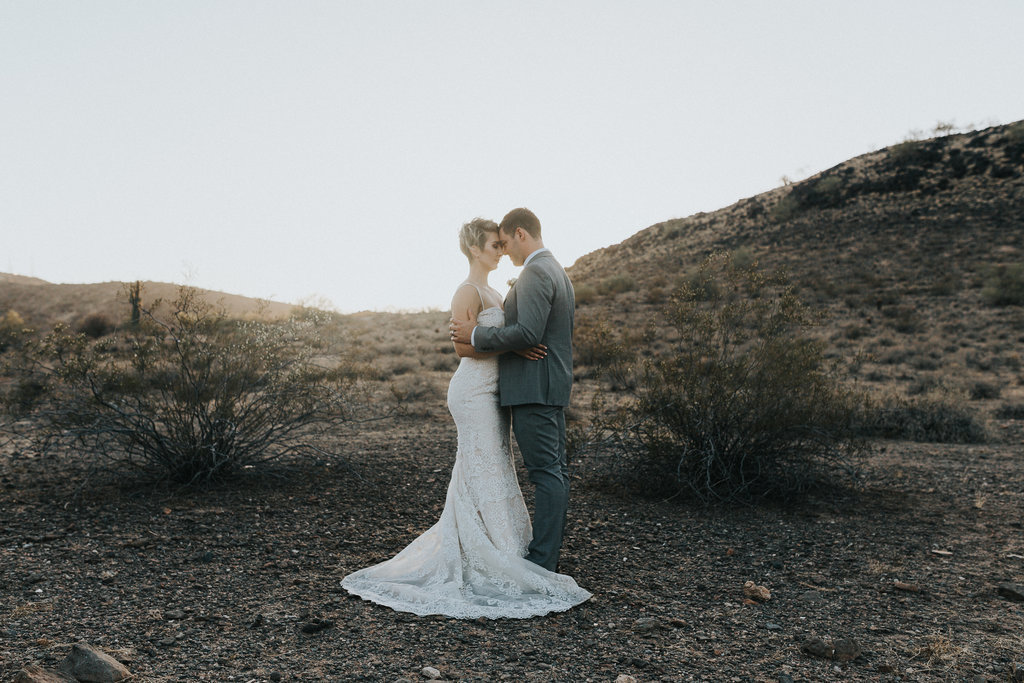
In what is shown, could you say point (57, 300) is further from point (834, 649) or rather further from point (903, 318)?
point (834, 649)

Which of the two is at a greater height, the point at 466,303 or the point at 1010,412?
the point at 466,303

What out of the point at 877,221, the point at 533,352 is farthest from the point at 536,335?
the point at 877,221

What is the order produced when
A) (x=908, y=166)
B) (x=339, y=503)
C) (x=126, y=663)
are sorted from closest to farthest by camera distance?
(x=126, y=663)
(x=339, y=503)
(x=908, y=166)

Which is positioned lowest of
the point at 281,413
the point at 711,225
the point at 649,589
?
the point at 649,589

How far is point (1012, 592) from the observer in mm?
4164

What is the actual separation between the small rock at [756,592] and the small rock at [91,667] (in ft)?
10.5

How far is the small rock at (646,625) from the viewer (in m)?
3.64

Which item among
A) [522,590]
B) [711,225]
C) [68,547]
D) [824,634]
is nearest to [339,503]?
[68,547]

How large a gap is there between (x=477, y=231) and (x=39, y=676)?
9.62 feet

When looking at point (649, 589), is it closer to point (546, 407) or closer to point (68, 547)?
point (546, 407)

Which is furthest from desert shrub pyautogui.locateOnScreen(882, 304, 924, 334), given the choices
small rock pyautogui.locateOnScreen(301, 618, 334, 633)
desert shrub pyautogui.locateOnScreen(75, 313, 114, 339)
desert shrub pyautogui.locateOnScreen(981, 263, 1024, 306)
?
desert shrub pyautogui.locateOnScreen(75, 313, 114, 339)

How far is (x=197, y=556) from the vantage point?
453 cm

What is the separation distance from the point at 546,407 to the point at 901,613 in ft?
7.29

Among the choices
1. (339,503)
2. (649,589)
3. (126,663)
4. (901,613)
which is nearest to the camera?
(126,663)
